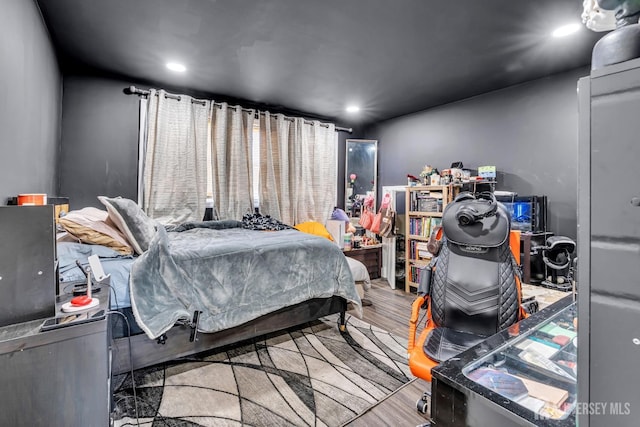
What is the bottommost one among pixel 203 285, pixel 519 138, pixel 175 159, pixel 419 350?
pixel 419 350

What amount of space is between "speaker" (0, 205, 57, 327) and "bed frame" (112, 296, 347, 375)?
31.2 inches

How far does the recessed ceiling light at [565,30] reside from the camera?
7.15ft

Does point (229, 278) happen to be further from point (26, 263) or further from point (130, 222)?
point (26, 263)

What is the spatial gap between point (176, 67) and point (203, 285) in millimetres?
2258

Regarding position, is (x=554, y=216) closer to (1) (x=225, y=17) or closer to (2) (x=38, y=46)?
(1) (x=225, y=17)

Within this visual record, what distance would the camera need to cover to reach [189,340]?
1.93m

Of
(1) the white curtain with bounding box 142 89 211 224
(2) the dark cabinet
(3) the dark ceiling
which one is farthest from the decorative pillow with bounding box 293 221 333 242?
(2) the dark cabinet

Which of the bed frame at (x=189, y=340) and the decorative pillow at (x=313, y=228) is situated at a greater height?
the decorative pillow at (x=313, y=228)

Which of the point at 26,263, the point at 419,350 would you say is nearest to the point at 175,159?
the point at 26,263

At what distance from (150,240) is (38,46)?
1565 millimetres

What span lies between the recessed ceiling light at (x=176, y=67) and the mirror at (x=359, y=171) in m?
2.73

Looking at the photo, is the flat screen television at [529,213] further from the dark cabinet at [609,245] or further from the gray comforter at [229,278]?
the dark cabinet at [609,245]

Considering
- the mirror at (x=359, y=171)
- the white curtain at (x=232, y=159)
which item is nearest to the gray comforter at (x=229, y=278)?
the white curtain at (x=232, y=159)

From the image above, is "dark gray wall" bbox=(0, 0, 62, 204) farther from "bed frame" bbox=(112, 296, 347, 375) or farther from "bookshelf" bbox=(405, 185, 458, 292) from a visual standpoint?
"bookshelf" bbox=(405, 185, 458, 292)
